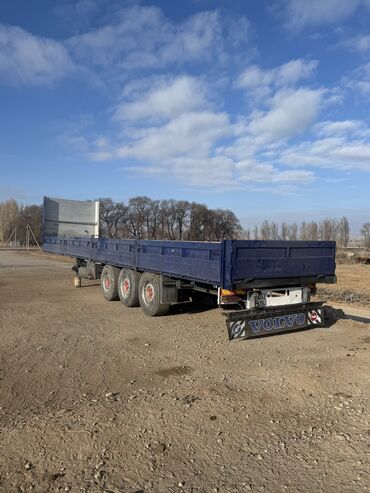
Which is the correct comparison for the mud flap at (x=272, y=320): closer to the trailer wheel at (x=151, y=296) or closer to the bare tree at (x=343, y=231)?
the trailer wheel at (x=151, y=296)

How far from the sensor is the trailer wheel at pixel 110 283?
34.6 ft

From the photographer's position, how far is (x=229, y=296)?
21.6ft

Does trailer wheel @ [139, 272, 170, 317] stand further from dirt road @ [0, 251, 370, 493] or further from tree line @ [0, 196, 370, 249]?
tree line @ [0, 196, 370, 249]

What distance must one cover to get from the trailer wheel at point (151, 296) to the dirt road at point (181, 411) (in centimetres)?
97

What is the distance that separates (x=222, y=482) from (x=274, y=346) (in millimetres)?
3694

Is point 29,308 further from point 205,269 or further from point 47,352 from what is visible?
point 205,269

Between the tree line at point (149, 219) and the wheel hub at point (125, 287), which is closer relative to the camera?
the wheel hub at point (125, 287)

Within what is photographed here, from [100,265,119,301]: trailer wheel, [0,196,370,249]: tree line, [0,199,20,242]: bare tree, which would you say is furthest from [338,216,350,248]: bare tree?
[100,265,119,301]: trailer wheel

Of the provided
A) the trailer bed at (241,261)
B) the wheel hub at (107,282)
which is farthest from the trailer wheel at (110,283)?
the trailer bed at (241,261)

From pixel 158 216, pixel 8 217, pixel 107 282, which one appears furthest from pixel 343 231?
pixel 107 282

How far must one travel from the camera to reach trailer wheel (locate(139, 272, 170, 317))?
840cm

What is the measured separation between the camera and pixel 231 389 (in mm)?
4660

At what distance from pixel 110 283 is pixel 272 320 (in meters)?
5.27

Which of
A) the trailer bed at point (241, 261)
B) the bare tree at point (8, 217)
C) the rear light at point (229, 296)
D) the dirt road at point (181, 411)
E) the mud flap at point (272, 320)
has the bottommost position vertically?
the dirt road at point (181, 411)
